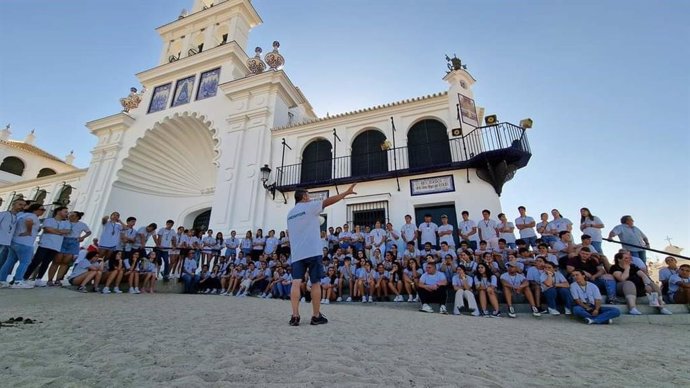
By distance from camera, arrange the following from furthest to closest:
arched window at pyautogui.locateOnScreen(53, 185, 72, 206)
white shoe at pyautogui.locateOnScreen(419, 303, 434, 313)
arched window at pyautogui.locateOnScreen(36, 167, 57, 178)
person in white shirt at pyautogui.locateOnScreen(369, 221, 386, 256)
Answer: arched window at pyautogui.locateOnScreen(36, 167, 57, 178), arched window at pyautogui.locateOnScreen(53, 185, 72, 206), person in white shirt at pyautogui.locateOnScreen(369, 221, 386, 256), white shoe at pyautogui.locateOnScreen(419, 303, 434, 313)

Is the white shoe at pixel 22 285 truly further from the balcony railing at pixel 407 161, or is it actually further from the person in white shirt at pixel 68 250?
the balcony railing at pixel 407 161

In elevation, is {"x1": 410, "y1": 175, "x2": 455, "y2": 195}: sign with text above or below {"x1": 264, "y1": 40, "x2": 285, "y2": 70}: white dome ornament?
below

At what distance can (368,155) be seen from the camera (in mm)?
12234

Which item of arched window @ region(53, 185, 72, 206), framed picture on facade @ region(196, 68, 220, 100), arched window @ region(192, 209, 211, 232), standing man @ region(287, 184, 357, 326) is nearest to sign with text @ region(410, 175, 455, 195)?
standing man @ region(287, 184, 357, 326)

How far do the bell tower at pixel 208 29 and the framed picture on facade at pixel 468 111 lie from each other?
45.2 ft

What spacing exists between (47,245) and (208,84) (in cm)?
1238

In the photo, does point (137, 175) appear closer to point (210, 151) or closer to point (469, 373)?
point (210, 151)

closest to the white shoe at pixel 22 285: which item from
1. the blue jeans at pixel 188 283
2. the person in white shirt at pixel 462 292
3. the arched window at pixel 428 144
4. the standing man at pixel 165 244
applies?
the standing man at pixel 165 244

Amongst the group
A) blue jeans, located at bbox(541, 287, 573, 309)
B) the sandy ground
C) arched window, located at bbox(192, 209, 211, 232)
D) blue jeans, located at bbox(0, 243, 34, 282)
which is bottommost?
the sandy ground

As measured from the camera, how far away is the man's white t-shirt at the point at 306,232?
3.74 m

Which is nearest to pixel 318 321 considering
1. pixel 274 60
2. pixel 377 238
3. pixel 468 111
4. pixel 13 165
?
pixel 377 238

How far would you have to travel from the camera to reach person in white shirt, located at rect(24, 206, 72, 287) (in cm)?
634

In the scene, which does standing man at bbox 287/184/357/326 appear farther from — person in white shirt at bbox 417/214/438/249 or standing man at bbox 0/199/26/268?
standing man at bbox 0/199/26/268

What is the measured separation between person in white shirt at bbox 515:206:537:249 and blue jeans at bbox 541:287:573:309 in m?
2.50
